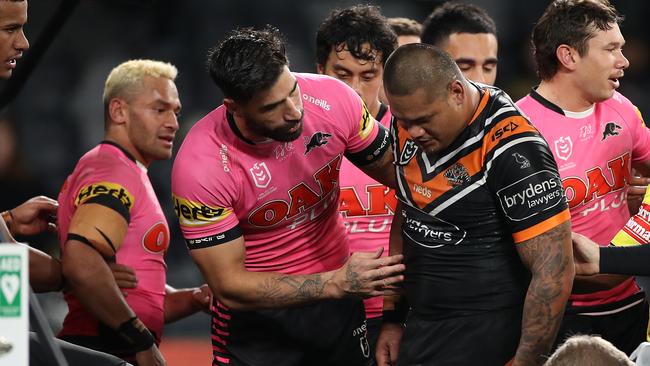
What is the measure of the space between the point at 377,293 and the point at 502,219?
1.79 ft

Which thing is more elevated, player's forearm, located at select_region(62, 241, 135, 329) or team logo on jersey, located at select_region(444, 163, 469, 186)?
team logo on jersey, located at select_region(444, 163, 469, 186)

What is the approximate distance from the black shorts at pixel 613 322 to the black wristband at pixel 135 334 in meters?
1.76

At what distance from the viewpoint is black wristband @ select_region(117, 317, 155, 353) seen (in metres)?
4.32

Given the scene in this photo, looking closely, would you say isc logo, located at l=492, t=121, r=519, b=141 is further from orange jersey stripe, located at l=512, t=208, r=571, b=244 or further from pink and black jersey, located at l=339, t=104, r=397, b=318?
pink and black jersey, located at l=339, t=104, r=397, b=318

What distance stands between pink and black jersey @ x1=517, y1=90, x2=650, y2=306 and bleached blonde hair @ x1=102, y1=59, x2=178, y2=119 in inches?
83.9

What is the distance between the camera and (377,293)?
345cm

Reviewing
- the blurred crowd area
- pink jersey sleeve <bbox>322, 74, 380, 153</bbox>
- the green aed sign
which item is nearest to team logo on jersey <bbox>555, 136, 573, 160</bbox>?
pink jersey sleeve <bbox>322, 74, 380, 153</bbox>

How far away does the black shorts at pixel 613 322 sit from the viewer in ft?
13.1

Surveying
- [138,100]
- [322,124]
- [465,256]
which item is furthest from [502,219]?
[138,100]

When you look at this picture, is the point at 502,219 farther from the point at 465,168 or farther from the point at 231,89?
the point at 231,89

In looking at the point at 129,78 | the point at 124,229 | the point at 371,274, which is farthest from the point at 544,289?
the point at 129,78

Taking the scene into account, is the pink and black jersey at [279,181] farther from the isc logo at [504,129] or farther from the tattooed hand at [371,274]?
the isc logo at [504,129]

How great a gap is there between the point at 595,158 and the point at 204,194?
1573 millimetres

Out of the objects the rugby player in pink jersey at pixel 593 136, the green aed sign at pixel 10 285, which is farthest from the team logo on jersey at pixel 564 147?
the green aed sign at pixel 10 285
